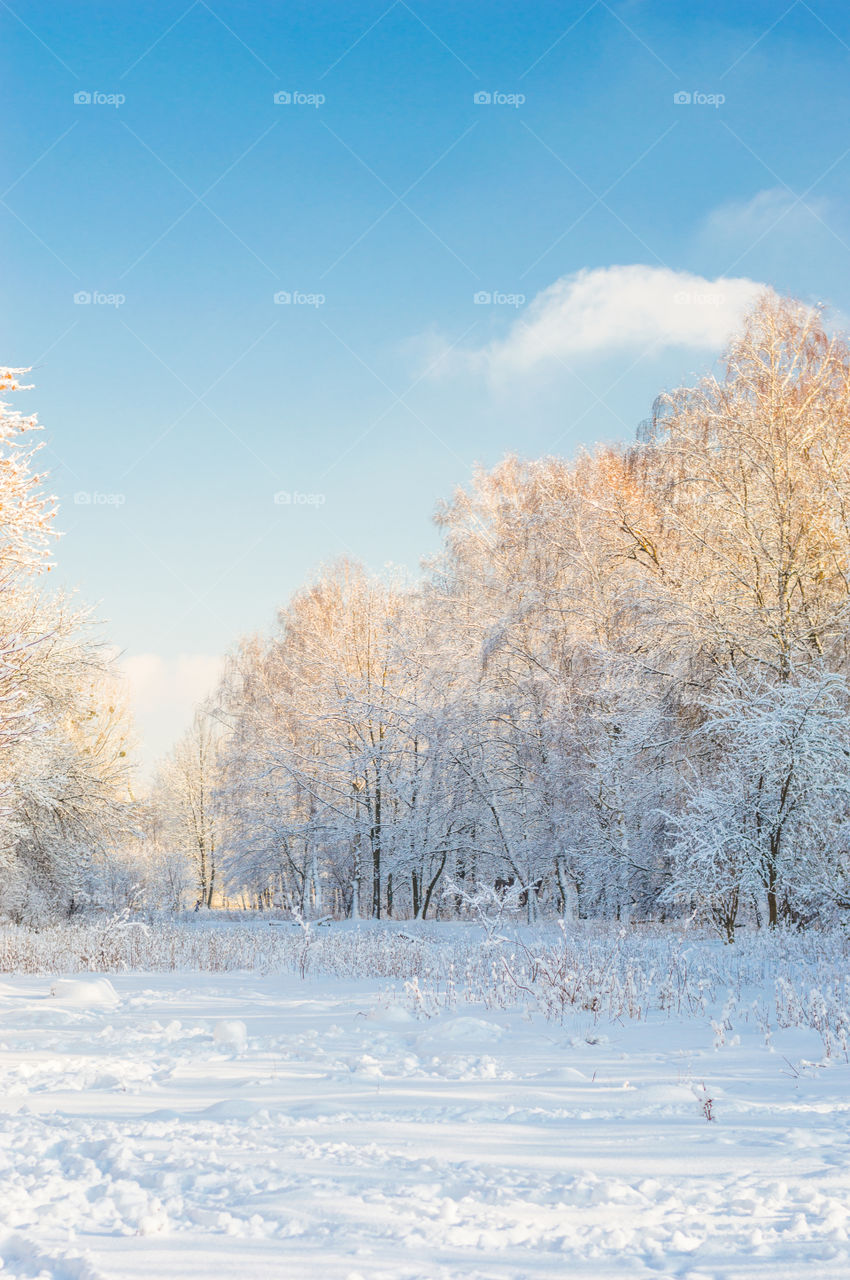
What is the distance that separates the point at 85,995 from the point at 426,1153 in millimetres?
5714

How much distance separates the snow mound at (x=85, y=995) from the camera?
26.1 ft

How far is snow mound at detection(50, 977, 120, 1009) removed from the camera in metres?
7.95

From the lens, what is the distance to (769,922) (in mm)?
13164

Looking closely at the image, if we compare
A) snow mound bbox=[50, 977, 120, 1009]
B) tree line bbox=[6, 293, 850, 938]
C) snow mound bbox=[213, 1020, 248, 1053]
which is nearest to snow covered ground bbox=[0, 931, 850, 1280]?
snow mound bbox=[213, 1020, 248, 1053]

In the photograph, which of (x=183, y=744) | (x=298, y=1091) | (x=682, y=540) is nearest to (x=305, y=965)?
(x=298, y=1091)

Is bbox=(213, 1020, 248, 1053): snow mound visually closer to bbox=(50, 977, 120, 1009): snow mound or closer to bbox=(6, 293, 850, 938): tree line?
bbox=(50, 977, 120, 1009): snow mound

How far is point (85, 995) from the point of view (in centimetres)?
819

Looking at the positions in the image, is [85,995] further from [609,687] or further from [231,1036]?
[609,687]

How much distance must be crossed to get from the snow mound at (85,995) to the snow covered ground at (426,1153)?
5.14 feet

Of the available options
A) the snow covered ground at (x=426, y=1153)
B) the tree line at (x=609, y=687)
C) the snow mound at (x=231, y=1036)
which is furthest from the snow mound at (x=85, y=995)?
the tree line at (x=609, y=687)

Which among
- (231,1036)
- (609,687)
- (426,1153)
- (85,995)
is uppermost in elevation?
(609,687)

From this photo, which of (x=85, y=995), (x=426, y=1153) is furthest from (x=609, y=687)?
(x=426, y=1153)

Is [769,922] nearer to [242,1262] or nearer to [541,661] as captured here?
[541,661]

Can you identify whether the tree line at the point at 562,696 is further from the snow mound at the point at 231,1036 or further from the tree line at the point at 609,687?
the snow mound at the point at 231,1036
